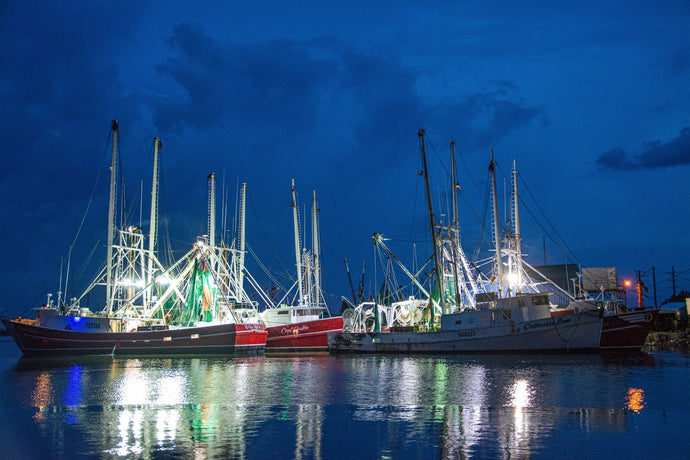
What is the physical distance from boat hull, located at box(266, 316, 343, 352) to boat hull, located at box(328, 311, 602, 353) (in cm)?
1220

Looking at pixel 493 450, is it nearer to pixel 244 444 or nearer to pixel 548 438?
pixel 548 438

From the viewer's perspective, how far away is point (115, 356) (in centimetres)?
5575

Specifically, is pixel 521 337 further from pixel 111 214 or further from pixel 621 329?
pixel 111 214

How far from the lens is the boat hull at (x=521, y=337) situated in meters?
42.1

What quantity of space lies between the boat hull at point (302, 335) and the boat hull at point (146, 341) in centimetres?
549

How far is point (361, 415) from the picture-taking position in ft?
56.7

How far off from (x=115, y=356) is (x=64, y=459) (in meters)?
47.1

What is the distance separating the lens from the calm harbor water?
41.8ft

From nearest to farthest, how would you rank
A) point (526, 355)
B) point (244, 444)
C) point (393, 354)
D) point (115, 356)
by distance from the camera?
point (244, 444) < point (526, 355) < point (393, 354) < point (115, 356)

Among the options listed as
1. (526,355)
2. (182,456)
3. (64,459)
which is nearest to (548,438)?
(182,456)

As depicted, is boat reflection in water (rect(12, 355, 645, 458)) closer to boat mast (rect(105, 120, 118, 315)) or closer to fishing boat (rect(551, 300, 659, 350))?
fishing boat (rect(551, 300, 659, 350))

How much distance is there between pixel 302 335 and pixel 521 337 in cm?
2488

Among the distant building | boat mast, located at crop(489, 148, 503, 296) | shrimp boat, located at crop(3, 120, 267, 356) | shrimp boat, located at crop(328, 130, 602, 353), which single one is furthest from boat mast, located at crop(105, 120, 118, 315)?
the distant building

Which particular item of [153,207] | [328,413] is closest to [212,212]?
[153,207]
